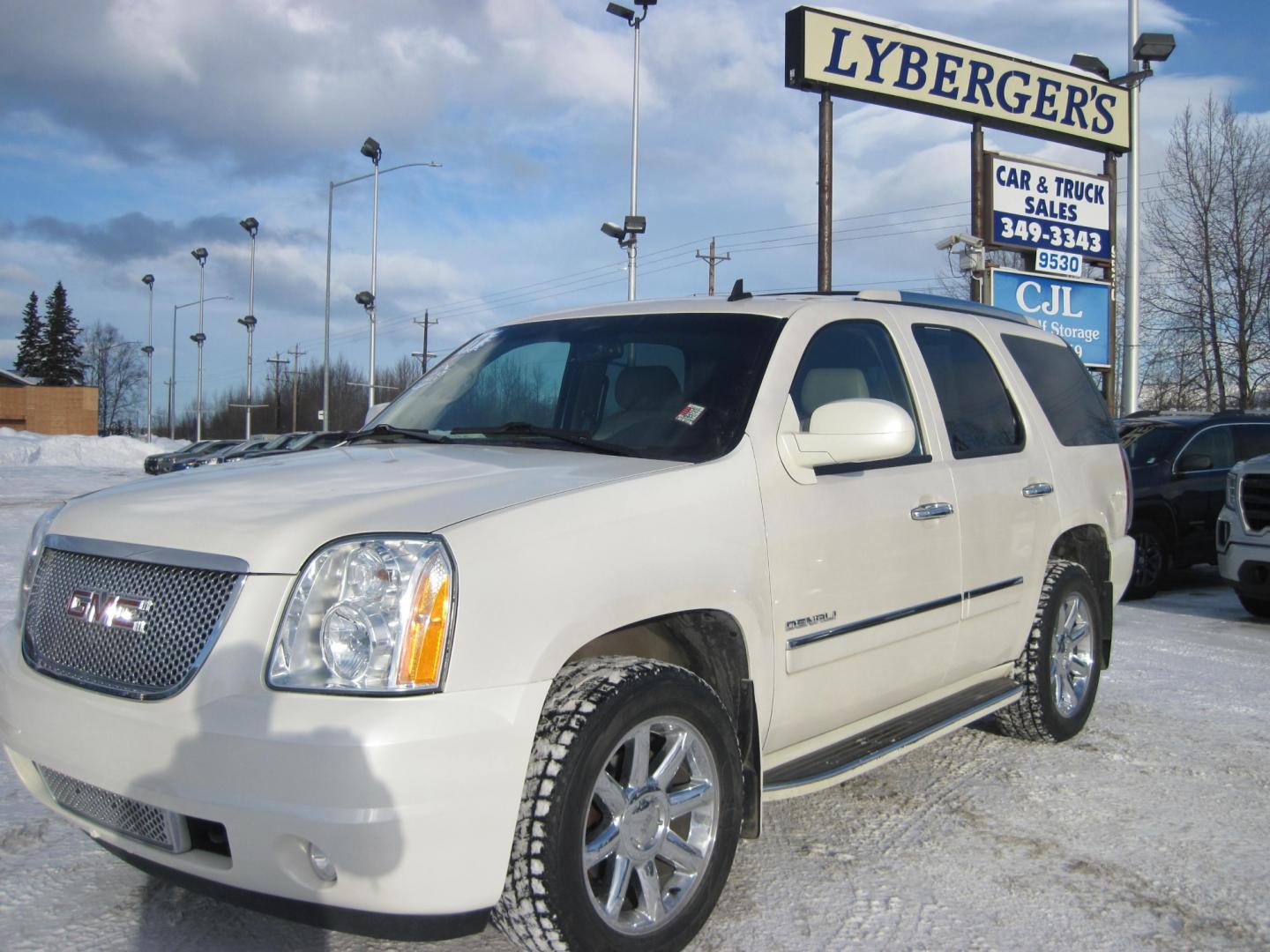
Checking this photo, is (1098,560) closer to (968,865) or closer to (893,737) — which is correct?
(893,737)

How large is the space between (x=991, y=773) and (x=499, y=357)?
8.65 ft

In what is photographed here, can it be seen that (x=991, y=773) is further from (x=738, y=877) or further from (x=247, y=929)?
(x=247, y=929)

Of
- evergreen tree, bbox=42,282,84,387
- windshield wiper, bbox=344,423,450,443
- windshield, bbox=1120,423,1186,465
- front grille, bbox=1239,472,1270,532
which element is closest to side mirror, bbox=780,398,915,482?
windshield wiper, bbox=344,423,450,443

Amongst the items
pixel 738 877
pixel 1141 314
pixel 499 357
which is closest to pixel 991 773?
pixel 738 877

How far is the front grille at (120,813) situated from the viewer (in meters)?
2.54

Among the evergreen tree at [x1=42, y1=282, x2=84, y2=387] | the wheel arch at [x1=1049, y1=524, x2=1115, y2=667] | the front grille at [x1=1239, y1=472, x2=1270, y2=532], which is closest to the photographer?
the wheel arch at [x1=1049, y1=524, x2=1115, y2=667]

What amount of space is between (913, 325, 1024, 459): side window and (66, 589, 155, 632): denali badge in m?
2.92

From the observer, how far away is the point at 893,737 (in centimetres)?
381

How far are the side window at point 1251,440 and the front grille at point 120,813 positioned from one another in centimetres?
1084

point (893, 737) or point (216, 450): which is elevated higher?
point (216, 450)

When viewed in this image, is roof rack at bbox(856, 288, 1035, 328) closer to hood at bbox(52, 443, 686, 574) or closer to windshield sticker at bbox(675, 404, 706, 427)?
windshield sticker at bbox(675, 404, 706, 427)

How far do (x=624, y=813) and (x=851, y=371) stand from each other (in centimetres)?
190

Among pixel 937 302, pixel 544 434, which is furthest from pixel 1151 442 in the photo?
pixel 544 434

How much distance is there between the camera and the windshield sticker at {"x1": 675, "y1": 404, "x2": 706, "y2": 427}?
3.48m
